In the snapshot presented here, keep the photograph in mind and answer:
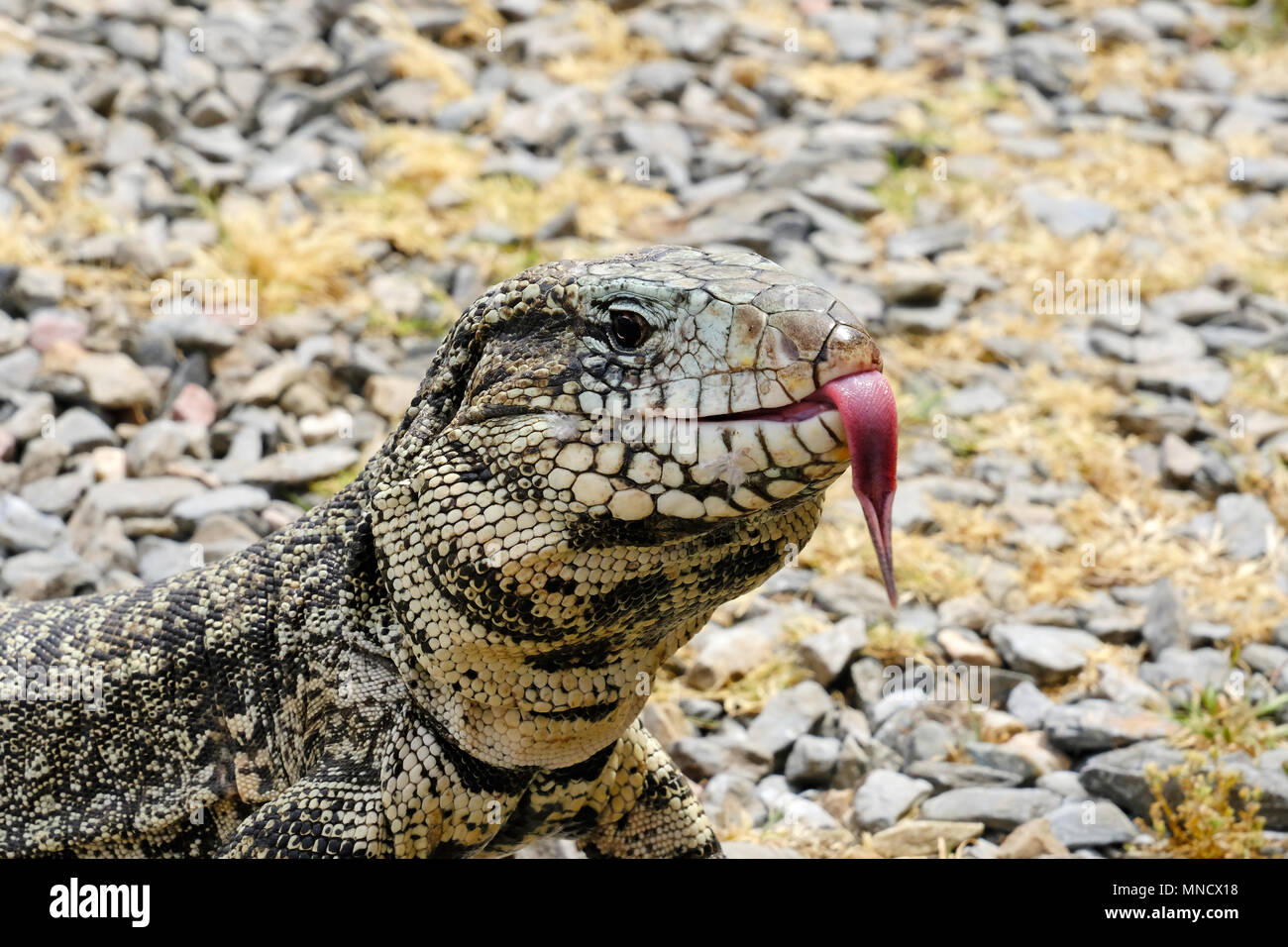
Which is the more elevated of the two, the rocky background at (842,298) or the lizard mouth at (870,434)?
the lizard mouth at (870,434)

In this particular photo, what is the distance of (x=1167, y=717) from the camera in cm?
680

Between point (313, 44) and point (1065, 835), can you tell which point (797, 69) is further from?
point (1065, 835)

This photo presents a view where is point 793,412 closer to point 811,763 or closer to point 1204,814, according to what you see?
point 1204,814

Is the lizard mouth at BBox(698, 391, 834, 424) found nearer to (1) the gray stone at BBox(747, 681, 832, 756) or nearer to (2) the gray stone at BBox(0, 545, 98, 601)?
(1) the gray stone at BBox(747, 681, 832, 756)

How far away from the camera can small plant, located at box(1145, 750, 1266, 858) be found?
575 cm

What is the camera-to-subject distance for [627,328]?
3777mm

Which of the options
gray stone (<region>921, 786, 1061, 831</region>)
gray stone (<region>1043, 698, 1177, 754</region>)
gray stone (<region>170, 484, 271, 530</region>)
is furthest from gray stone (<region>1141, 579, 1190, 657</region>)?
gray stone (<region>170, 484, 271, 530</region>)

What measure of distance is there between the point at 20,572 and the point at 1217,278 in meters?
8.87

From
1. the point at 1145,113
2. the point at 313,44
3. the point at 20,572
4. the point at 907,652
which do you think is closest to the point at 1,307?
the point at 20,572

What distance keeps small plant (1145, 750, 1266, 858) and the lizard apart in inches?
78.1

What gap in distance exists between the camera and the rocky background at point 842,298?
6781 mm

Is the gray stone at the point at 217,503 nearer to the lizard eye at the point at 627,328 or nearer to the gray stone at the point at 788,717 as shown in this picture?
the gray stone at the point at 788,717
